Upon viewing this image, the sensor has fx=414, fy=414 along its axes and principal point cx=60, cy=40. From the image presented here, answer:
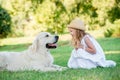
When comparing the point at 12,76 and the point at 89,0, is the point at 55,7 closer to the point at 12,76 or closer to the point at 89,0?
the point at 89,0

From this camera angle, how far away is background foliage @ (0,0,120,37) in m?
30.7

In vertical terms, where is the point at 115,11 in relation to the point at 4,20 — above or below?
below

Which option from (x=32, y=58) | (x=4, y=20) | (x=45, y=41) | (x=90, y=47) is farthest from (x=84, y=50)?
(x=4, y=20)

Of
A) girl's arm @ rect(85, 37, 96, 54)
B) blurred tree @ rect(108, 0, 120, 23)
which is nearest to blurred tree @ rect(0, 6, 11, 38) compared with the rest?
blurred tree @ rect(108, 0, 120, 23)

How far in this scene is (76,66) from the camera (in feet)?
31.6

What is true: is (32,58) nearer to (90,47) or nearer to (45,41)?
(45,41)

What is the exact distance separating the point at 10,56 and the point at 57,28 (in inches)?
894

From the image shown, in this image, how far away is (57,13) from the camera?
1246 inches

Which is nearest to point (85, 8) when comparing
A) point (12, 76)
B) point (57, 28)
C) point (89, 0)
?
point (89, 0)

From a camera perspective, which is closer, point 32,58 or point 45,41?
point 32,58

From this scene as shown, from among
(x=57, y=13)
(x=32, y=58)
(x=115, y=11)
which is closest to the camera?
(x=32, y=58)

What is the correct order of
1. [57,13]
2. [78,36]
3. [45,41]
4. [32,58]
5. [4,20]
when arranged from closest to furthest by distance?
[32,58], [45,41], [78,36], [4,20], [57,13]

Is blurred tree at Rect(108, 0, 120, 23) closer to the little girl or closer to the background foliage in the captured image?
the background foliage

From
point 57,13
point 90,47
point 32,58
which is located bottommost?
point 57,13
